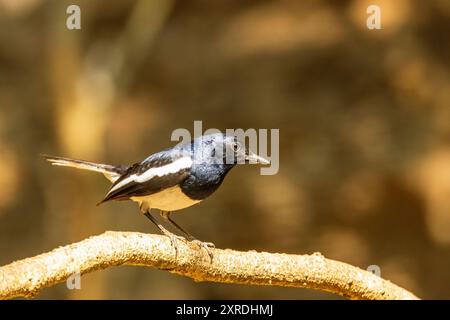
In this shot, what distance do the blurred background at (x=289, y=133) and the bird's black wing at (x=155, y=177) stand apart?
515cm

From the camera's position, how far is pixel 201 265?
15.5 feet

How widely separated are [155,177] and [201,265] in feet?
2.13

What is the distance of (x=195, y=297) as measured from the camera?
10891mm

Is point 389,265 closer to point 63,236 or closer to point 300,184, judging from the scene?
point 300,184

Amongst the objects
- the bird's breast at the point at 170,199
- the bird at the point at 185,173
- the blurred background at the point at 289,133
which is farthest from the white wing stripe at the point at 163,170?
the blurred background at the point at 289,133

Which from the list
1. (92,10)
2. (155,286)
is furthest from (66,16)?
(155,286)

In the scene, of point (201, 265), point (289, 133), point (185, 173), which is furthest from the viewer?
point (289, 133)

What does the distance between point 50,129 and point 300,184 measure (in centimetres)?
359

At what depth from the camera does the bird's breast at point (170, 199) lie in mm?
5027

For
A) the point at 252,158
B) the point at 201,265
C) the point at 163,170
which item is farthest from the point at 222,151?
the point at 201,265

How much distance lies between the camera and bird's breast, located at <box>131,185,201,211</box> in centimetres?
503

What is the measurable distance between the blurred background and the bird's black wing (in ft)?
16.9

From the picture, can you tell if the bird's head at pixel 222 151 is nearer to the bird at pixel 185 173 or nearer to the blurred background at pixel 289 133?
the bird at pixel 185 173

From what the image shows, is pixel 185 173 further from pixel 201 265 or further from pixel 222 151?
pixel 201 265
